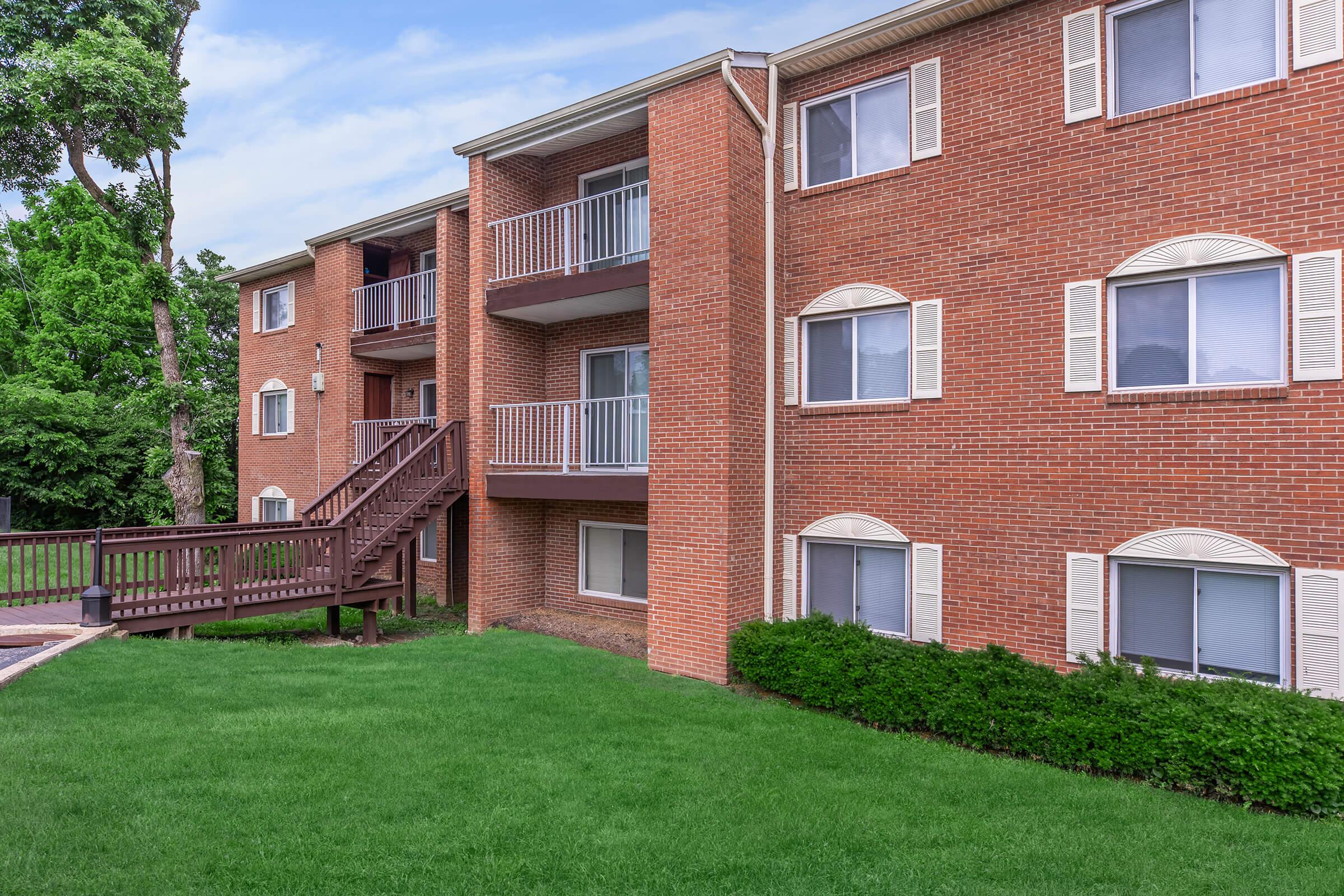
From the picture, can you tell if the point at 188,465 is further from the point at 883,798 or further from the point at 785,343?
the point at 883,798

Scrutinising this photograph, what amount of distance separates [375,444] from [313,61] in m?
23.3

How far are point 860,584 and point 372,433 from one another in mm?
11204

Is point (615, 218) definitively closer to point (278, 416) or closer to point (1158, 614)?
point (1158, 614)

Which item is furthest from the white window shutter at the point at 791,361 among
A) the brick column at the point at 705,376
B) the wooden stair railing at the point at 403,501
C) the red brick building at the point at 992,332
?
the wooden stair railing at the point at 403,501

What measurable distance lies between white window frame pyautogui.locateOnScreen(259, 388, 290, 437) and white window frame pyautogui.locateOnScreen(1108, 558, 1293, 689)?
1703 cm

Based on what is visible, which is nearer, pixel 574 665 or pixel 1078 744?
pixel 1078 744

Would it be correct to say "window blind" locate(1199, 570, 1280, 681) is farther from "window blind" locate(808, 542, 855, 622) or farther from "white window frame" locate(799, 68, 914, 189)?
"white window frame" locate(799, 68, 914, 189)

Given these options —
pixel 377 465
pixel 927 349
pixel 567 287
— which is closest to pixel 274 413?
pixel 377 465

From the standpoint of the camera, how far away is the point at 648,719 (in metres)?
7.58

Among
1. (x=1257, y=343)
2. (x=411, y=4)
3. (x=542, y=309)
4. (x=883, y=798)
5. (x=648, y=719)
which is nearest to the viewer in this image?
(x=883, y=798)

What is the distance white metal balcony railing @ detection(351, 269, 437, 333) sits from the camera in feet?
51.5

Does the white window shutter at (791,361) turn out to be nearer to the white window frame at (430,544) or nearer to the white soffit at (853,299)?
the white soffit at (853,299)

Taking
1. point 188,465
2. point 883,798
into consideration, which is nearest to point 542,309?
point 883,798

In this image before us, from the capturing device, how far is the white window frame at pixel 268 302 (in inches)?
719
